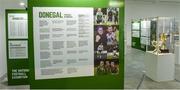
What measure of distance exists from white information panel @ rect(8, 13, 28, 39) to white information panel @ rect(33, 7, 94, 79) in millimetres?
Answer: 2371

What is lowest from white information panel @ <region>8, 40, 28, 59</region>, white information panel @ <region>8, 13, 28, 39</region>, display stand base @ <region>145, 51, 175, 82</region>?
display stand base @ <region>145, 51, 175, 82</region>

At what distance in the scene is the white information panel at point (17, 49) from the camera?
217 inches

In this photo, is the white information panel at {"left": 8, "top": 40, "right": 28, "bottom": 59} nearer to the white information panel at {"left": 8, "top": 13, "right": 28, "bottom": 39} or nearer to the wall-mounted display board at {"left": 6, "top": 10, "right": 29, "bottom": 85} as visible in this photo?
the wall-mounted display board at {"left": 6, "top": 10, "right": 29, "bottom": 85}

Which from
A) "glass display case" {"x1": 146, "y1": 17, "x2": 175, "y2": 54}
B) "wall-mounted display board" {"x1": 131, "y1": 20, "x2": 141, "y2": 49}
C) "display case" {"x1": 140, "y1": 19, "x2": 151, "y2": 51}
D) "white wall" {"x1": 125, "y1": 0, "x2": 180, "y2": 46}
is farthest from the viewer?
"white wall" {"x1": 125, "y1": 0, "x2": 180, "y2": 46}

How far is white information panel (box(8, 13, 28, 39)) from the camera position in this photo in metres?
5.46

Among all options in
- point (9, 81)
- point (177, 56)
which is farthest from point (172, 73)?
point (9, 81)

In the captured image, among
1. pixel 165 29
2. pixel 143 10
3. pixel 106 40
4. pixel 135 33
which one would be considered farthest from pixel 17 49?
pixel 143 10

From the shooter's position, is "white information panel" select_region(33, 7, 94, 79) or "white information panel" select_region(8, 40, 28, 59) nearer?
"white information panel" select_region(33, 7, 94, 79)

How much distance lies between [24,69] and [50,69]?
241 centimetres

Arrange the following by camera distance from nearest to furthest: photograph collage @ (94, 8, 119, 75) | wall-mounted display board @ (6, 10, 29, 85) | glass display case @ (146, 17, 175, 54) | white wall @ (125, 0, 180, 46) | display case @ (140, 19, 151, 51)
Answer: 1. photograph collage @ (94, 8, 119, 75)
2. wall-mounted display board @ (6, 10, 29, 85)
3. glass display case @ (146, 17, 175, 54)
4. display case @ (140, 19, 151, 51)
5. white wall @ (125, 0, 180, 46)

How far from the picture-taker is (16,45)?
18.2 feet

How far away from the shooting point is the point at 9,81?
5.62 metres

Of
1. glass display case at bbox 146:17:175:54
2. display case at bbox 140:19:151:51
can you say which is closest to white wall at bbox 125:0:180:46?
display case at bbox 140:19:151:51

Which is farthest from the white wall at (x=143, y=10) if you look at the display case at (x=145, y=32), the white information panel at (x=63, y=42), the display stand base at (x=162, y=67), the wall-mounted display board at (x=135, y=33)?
the white information panel at (x=63, y=42)
